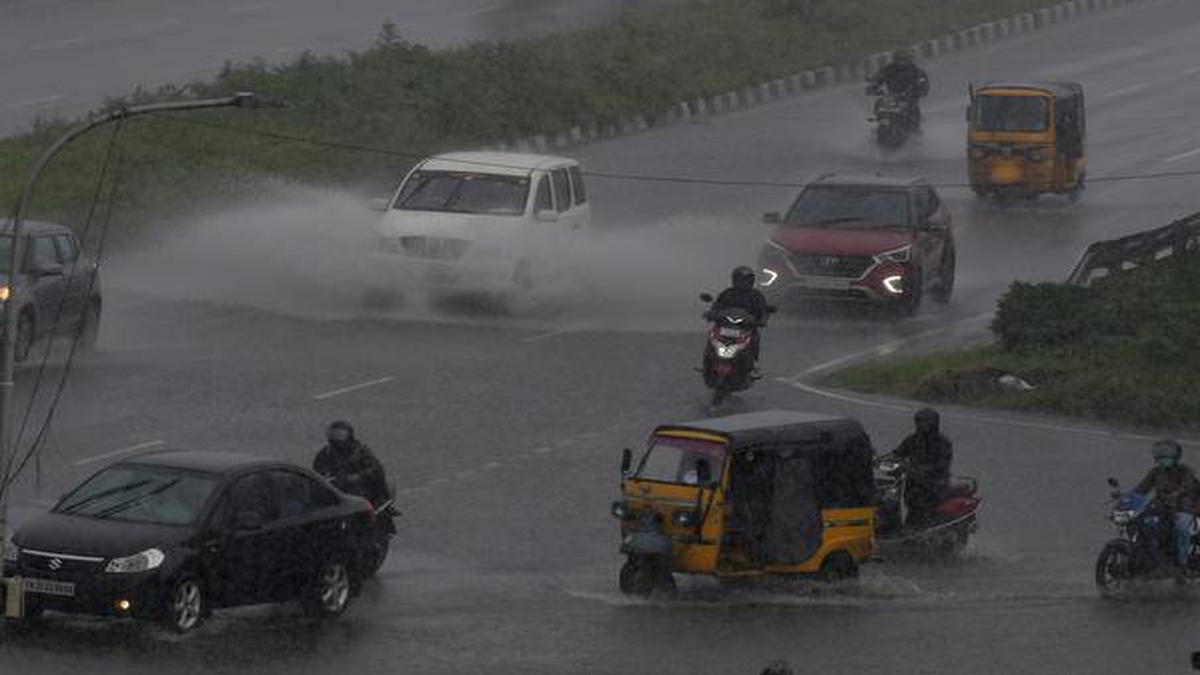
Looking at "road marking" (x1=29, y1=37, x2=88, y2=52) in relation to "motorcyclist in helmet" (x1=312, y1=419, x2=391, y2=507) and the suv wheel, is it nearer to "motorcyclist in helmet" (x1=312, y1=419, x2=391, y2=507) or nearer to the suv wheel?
the suv wheel

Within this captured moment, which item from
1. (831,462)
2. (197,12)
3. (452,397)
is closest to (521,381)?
(452,397)

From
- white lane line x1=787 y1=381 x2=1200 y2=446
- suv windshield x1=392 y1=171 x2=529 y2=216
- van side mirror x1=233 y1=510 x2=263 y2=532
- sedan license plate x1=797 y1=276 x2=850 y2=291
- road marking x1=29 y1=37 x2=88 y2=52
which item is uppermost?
road marking x1=29 y1=37 x2=88 y2=52

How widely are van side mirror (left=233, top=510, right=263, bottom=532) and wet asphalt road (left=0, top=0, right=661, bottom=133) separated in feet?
77.6

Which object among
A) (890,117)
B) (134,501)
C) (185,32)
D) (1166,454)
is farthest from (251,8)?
(134,501)

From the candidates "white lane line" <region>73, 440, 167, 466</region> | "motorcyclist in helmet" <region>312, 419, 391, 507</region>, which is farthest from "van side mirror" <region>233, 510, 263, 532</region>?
"white lane line" <region>73, 440, 167, 466</region>

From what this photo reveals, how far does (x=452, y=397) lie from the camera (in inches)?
1112

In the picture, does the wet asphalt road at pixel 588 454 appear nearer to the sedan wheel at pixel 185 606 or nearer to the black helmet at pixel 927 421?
the sedan wheel at pixel 185 606

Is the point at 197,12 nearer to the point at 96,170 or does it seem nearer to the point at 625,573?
the point at 96,170

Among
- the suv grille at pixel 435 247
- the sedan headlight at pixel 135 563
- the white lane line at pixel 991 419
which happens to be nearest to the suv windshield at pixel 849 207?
the suv grille at pixel 435 247

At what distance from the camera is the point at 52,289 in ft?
95.1

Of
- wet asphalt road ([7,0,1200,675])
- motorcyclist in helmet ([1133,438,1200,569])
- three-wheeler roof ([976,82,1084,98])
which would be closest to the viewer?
wet asphalt road ([7,0,1200,675])

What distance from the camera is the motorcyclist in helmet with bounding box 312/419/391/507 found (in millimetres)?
21297

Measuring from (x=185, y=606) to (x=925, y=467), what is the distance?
6.99m

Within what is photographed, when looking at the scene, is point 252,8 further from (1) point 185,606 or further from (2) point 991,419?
(1) point 185,606
